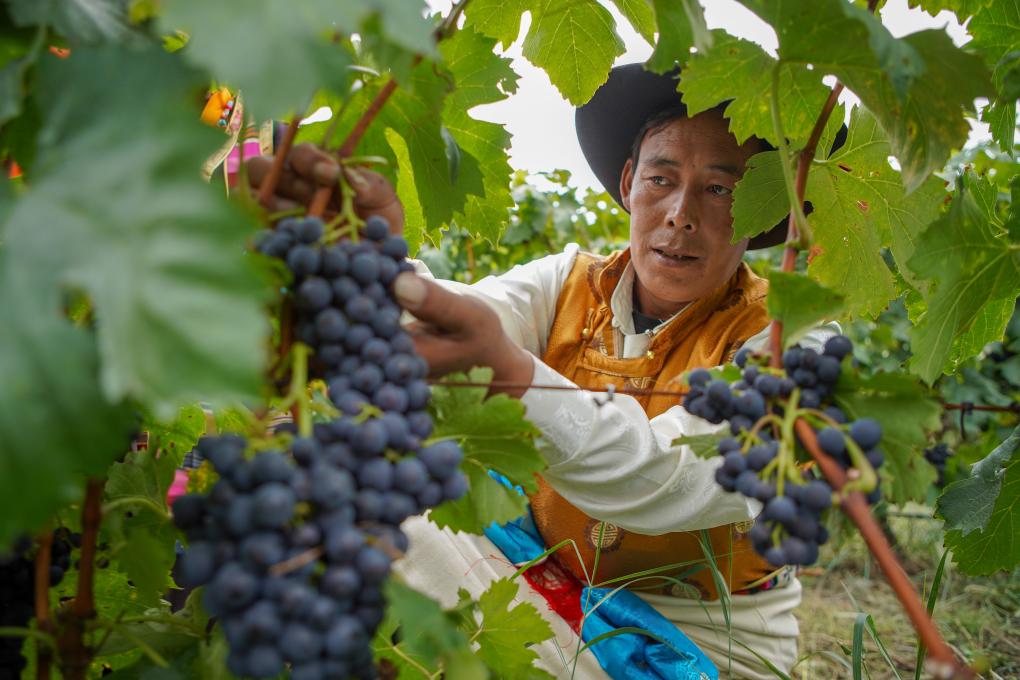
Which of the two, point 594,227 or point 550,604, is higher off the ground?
point 594,227

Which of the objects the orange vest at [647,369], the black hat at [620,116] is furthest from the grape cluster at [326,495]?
the black hat at [620,116]

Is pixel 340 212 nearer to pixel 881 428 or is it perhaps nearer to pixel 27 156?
pixel 27 156

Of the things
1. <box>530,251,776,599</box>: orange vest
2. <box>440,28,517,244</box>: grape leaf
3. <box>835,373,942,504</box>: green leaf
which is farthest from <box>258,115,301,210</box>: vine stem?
<box>530,251,776,599</box>: orange vest

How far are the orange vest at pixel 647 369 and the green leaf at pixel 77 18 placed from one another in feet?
5.08

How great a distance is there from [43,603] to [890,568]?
2.46ft

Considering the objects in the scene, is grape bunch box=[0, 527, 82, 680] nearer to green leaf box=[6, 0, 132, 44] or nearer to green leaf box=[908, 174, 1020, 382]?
green leaf box=[6, 0, 132, 44]

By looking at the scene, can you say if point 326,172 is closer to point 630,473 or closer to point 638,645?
point 630,473

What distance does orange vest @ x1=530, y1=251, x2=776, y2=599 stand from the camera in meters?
2.05

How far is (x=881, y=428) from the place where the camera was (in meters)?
0.81

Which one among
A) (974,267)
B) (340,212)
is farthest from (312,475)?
(974,267)

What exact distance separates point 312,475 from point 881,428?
0.55 metres

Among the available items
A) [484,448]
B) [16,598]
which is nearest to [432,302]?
[484,448]

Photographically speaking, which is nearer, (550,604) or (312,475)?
(312,475)

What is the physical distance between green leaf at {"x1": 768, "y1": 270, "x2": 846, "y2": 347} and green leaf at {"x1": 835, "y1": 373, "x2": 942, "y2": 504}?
0.07 metres
